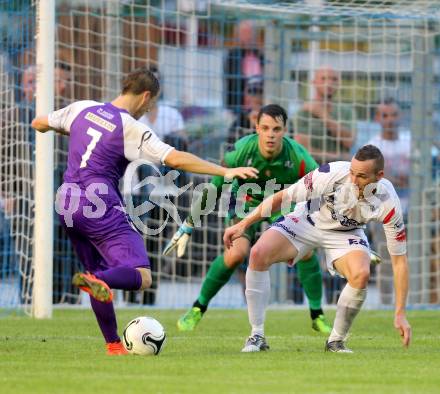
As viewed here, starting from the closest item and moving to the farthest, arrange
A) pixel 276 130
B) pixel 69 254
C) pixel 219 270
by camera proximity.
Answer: pixel 276 130, pixel 219 270, pixel 69 254

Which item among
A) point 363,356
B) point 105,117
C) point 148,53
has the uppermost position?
point 148,53

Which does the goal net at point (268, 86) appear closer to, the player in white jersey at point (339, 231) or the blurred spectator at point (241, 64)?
the blurred spectator at point (241, 64)

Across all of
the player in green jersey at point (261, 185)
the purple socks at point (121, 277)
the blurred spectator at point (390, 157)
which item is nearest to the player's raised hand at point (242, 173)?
the purple socks at point (121, 277)

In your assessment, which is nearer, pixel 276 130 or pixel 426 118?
pixel 276 130

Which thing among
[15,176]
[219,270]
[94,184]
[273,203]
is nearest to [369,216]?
[273,203]

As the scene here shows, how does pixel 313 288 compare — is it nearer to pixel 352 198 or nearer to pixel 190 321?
pixel 190 321

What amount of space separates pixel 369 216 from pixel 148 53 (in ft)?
21.5

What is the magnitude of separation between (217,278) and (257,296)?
2.35m

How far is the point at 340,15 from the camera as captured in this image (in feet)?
49.0

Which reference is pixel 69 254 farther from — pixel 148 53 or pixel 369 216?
pixel 369 216

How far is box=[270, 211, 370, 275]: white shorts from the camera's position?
909 centimetres

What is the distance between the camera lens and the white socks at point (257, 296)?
9.03m

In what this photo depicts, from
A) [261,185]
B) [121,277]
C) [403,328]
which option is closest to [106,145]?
[121,277]

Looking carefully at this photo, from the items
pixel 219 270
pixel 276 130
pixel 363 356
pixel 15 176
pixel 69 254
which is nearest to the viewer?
pixel 363 356
